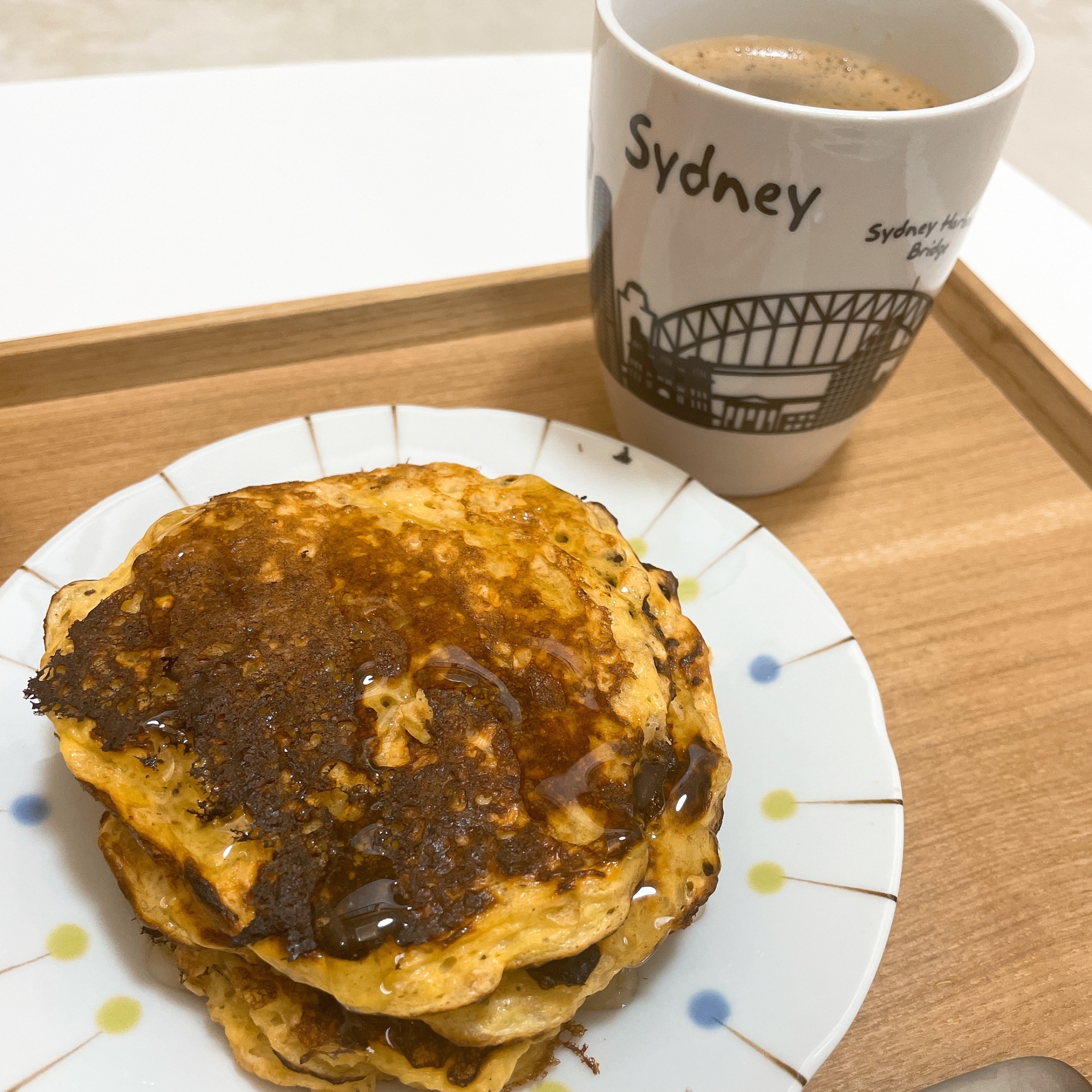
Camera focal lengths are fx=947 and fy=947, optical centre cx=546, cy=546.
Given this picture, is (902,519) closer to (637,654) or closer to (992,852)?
(992,852)

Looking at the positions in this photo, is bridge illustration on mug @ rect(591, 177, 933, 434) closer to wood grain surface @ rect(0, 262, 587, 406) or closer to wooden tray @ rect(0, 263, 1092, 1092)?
wooden tray @ rect(0, 263, 1092, 1092)

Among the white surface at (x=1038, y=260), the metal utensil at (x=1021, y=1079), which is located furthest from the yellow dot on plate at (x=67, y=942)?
the white surface at (x=1038, y=260)

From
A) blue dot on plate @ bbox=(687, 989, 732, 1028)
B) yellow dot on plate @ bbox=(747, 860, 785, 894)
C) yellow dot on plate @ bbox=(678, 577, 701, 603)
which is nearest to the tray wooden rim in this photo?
yellow dot on plate @ bbox=(678, 577, 701, 603)

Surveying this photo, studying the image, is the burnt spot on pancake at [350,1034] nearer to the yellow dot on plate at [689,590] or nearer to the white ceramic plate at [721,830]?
the white ceramic plate at [721,830]

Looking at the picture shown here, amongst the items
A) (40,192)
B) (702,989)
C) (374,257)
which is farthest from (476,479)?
(40,192)

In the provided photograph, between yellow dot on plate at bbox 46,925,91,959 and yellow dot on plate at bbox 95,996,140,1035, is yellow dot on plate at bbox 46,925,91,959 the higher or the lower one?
the higher one

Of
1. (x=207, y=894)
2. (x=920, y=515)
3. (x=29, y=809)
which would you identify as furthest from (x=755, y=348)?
(x=29, y=809)
